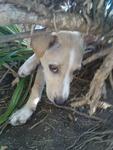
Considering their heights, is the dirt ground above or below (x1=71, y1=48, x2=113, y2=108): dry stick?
below

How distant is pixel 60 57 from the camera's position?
2.77m

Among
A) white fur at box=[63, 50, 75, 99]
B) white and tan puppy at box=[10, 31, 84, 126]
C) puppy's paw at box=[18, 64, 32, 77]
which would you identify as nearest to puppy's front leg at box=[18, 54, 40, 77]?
puppy's paw at box=[18, 64, 32, 77]

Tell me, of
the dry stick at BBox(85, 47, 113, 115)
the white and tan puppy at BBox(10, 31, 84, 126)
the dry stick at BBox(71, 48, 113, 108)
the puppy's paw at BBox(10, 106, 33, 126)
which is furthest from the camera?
the puppy's paw at BBox(10, 106, 33, 126)

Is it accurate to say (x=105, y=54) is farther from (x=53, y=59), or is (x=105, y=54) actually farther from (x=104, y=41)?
(x=53, y=59)

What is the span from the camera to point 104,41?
2580 mm

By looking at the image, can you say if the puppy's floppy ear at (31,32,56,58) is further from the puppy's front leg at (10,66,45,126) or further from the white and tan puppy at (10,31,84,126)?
the puppy's front leg at (10,66,45,126)

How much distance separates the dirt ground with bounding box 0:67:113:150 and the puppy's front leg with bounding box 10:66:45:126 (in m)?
0.05

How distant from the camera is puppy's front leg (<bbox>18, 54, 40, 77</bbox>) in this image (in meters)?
3.12

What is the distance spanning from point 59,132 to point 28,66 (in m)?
0.56

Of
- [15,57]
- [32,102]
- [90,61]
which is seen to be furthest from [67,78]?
[15,57]

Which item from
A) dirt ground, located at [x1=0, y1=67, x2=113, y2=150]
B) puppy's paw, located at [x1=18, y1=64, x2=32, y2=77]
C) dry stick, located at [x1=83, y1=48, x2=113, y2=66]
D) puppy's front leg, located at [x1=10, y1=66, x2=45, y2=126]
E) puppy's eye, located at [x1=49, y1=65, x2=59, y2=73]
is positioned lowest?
dirt ground, located at [x1=0, y1=67, x2=113, y2=150]

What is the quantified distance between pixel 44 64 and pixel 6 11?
30.7 inches

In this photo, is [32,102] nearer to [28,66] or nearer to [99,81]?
[28,66]

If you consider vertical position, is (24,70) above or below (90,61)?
below
